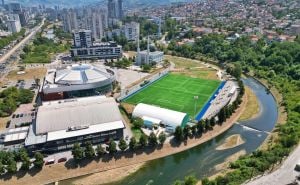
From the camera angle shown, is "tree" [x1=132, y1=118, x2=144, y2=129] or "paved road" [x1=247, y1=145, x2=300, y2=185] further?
"tree" [x1=132, y1=118, x2=144, y2=129]

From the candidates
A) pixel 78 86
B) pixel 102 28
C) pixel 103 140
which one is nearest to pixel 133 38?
pixel 102 28

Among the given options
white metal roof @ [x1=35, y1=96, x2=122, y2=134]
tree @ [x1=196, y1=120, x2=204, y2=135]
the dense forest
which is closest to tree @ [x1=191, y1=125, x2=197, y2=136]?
tree @ [x1=196, y1=120, x2=204, y2=135]

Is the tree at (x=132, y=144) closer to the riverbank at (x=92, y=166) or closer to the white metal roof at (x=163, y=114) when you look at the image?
the riverbank at (x=92, y=166)

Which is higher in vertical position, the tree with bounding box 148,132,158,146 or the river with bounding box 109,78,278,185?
the tree with bounding box 148,132,158,146

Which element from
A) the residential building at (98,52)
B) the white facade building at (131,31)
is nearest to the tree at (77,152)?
the residential building at (98,52)

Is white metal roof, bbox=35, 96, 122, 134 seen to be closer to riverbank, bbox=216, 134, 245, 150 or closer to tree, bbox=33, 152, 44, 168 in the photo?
tree, bbox=33, 152, 44, 168

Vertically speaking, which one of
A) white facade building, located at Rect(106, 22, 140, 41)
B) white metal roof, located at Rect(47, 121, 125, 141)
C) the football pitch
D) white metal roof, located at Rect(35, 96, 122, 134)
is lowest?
the football pitch
